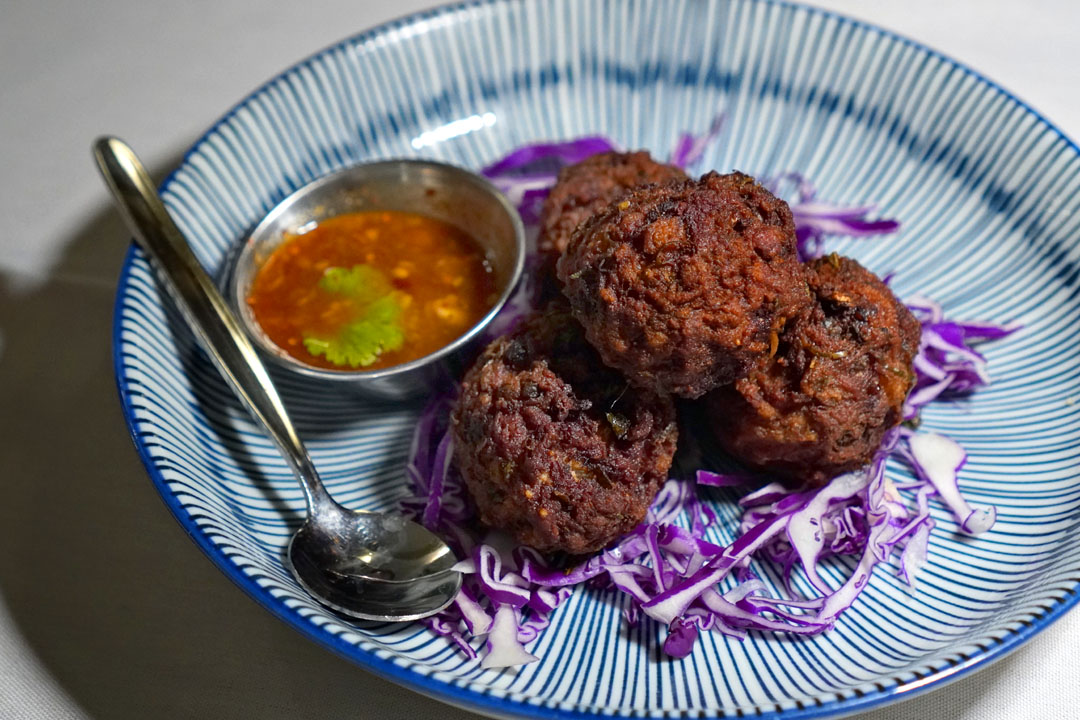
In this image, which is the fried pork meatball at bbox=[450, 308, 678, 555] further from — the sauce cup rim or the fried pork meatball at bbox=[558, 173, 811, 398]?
the sauce cup rim

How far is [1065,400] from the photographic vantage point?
382 centimetres

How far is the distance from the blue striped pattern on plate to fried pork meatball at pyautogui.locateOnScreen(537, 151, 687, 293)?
1.12 meters

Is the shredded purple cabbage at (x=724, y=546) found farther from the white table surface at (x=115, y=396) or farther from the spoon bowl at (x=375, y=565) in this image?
the white table surface at (x=115, y=396)

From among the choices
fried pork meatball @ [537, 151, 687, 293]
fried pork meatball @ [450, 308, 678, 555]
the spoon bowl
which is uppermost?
fried pork meatball @ [537, 151, 687, 293]

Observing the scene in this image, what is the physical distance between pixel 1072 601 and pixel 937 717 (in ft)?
2.37

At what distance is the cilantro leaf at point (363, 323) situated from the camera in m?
3.89

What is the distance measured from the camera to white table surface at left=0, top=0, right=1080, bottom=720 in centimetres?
330

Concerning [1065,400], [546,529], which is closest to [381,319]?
[546,529]

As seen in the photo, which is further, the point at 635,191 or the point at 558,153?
the point at 558,153

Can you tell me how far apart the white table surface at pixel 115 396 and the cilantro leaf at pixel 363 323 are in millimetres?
1070

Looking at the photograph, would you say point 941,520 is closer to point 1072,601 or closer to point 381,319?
point 1072,601

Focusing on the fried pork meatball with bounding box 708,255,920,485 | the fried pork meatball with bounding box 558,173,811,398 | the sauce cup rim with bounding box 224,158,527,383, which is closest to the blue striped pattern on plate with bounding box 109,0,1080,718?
the sauce cup rim with bounding box 224,158,527,383

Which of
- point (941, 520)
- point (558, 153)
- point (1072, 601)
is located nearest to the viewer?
point (1072, 601)

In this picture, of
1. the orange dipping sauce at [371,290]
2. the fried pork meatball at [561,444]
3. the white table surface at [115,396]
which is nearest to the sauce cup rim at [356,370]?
the orange dipping sauce at [371,290]
